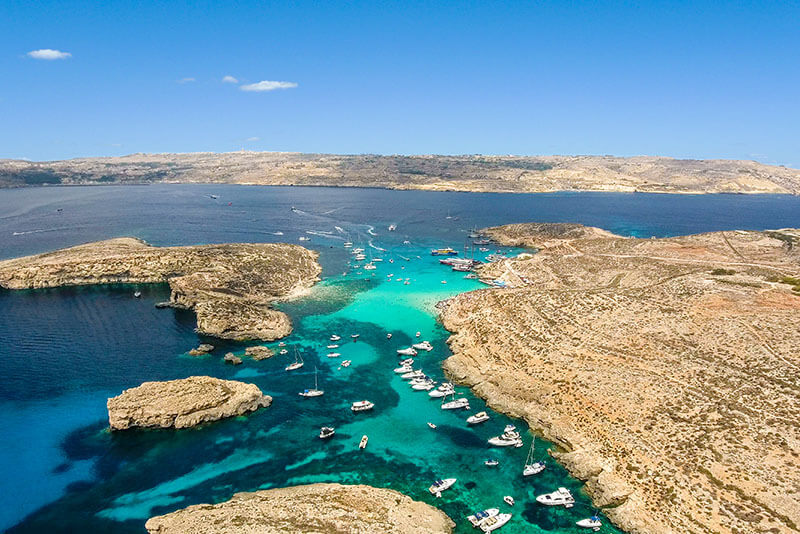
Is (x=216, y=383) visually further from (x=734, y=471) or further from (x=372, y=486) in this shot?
(x=734, y=471)

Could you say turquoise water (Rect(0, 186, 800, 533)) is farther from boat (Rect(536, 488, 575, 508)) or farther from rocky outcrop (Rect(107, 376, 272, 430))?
rocky outcrop (Rect(107, 376, 272, 430))

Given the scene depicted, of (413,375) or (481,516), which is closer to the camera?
(481,516)

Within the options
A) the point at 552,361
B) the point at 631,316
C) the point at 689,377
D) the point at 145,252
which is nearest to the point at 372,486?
the point at 552,361

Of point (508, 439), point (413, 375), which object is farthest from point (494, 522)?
point (413, 375)

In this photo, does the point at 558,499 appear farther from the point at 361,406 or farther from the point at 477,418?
the point at 361,406

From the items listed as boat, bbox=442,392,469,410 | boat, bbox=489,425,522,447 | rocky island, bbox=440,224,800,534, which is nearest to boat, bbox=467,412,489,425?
boat, bbox=442,392,469,410

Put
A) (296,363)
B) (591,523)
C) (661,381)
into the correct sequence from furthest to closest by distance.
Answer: (296,363) < (661,381) < (591,523)
